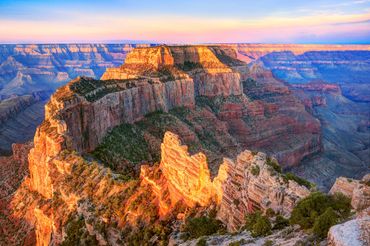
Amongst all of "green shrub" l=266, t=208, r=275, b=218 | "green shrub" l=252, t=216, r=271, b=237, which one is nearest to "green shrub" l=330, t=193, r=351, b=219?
"green shrub" l=266, t=208, r=275, b=218

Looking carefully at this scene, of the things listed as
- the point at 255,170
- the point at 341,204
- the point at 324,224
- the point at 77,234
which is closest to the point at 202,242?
the point at 255,170

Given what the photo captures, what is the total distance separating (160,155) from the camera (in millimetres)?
75875

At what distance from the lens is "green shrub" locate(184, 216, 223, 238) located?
31438 mm

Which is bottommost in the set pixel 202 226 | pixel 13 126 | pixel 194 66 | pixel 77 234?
pixel 13 126

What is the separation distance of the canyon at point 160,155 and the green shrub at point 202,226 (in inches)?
32.7

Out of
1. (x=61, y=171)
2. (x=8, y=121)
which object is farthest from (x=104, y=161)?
(x=8, y=121)

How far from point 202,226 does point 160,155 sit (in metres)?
44.5

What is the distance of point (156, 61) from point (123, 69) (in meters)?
11.7

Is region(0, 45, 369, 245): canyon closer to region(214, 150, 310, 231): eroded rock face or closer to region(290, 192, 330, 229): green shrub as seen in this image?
region(214, 150, 310, 231): eroded rock face

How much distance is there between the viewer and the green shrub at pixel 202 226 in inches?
1238

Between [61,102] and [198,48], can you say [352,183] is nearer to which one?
[61,102]

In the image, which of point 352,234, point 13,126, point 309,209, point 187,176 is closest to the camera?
point 352,234

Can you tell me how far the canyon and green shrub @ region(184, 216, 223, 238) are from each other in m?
0.83

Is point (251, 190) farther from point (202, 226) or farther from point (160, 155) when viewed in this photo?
point (160, 155)
